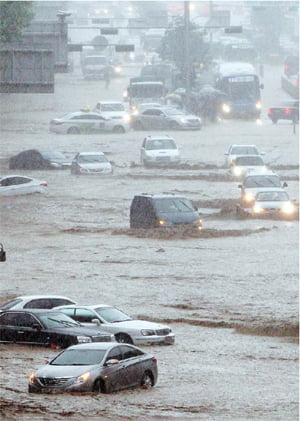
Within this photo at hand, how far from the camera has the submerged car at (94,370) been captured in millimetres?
19859

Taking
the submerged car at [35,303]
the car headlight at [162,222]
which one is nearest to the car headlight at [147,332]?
the submerged car at [35,303]

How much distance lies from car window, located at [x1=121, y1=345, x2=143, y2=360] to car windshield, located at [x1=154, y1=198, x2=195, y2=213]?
66.8ft

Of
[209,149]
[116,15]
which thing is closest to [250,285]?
[209,149]

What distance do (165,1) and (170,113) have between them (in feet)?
295

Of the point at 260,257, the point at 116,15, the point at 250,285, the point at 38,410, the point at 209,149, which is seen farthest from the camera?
the point at 116,15

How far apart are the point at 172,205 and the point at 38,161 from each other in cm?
1956

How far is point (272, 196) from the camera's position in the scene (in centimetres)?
4509

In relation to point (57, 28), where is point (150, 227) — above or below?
below

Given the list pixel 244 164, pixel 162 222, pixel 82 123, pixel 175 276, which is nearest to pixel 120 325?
pixel 175 276

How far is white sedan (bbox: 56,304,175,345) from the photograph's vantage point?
24469mm

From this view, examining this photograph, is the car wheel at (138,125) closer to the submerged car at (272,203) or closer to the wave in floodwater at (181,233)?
the submerged car at (272,203)

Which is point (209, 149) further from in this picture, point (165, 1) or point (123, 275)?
point (165, 1)

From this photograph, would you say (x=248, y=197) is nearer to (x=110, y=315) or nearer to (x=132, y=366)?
(x=110, y=315)

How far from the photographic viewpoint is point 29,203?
168ft
